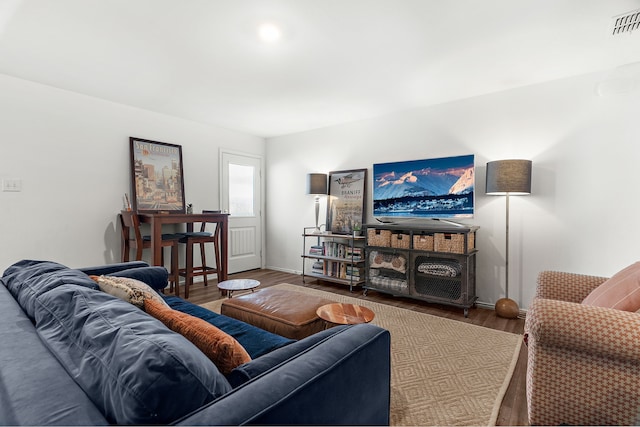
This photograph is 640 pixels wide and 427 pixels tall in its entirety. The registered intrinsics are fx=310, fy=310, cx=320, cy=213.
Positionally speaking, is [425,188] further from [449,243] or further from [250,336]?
[250,336]

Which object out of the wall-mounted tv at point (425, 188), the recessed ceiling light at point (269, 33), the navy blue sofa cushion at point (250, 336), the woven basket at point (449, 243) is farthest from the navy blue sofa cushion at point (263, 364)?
the wall-mounted tv at point (425, 188)

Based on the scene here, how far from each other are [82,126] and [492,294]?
4.97 metres

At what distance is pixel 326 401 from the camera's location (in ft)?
2.77

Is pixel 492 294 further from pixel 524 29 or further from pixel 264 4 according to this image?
pixel 264 4

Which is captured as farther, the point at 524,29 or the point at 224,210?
the point at 224,210

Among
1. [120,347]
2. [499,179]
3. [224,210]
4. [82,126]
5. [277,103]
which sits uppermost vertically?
[277,103]

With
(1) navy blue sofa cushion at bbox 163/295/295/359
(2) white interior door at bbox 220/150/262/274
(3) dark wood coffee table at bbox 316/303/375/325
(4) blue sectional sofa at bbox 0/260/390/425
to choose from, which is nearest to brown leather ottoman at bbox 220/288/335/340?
(3) dark wood coffee table at bbox 316/303/375/325

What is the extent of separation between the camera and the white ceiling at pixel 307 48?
80.0 inches

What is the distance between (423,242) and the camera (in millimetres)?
3525

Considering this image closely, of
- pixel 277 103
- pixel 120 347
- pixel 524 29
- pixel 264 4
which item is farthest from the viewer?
pixel 277 103

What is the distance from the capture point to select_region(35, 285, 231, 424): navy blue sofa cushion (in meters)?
0.63

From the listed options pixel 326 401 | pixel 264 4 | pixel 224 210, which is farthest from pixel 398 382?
pixel 224 210

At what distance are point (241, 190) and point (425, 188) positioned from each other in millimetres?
2988

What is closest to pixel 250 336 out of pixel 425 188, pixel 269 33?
pixel 269 33
